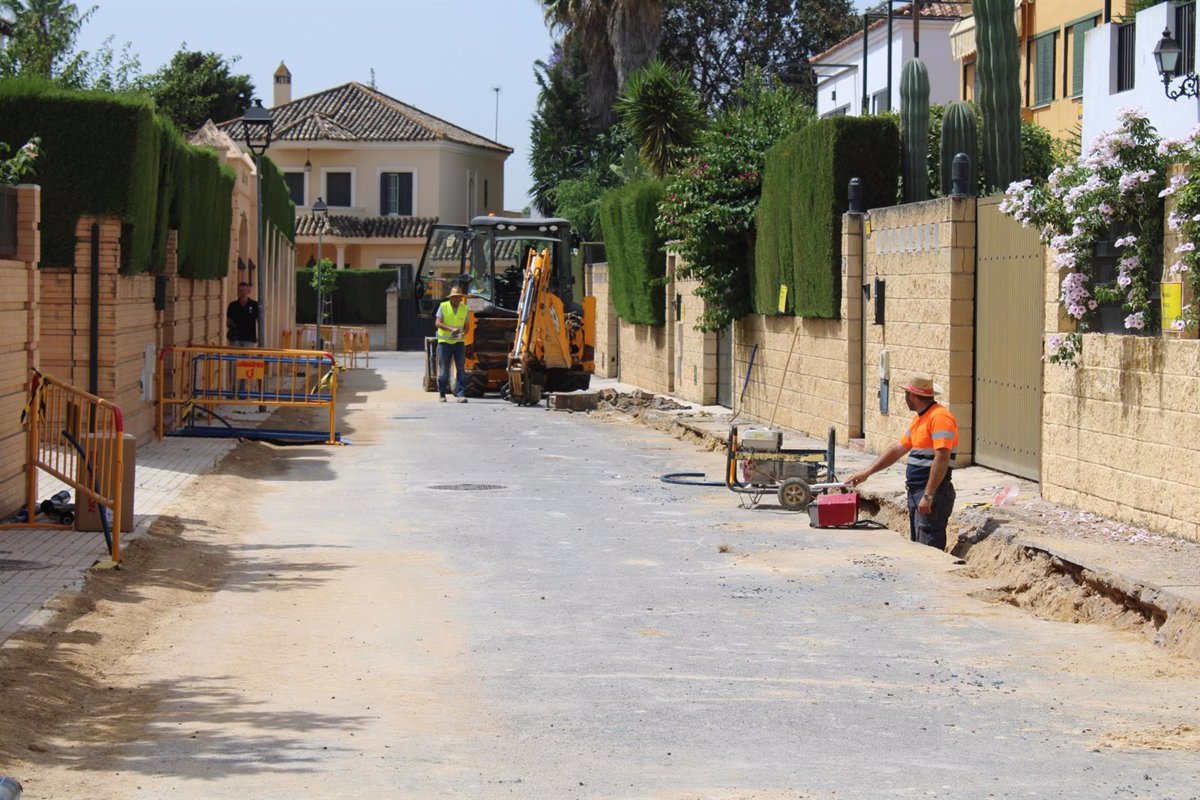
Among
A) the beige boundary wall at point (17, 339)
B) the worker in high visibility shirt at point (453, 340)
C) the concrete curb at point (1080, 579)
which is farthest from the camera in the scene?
the worker in high visibility shirt at point (453, 340)

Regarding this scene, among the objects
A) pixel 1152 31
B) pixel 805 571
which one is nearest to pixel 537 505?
pixel 805 571

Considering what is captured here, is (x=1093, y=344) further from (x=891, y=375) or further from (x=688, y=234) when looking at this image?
(x=688, y=234)

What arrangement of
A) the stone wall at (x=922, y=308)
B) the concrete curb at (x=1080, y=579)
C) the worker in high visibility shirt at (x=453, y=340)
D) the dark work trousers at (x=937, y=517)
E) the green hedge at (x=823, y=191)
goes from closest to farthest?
the concrete curb at (x=1080, y=579) < the dark work trousers at (x=937, y=517) < the stone wall at (x=922, y=308) < the green hedge at (x=823, y=191) < the worker in high visibility shirt at (x=453, y=340)

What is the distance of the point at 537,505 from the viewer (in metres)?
15.7

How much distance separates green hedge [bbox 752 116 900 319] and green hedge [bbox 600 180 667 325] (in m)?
9.10

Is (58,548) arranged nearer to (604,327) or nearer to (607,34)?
(604,327)

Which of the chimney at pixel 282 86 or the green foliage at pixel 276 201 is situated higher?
the chimney at pixel 282 86

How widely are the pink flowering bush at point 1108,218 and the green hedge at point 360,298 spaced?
52600mm

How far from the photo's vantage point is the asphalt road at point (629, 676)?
21.6ft

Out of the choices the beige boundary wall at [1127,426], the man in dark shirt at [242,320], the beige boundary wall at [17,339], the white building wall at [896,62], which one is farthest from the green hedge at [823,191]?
the white building wall at [896,62]

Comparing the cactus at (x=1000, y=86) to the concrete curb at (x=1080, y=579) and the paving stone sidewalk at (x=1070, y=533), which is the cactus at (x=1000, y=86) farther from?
the concrete curb at (x=1080, y=579)

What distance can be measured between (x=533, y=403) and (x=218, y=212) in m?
7.03

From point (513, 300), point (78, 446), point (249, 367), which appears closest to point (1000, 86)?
point (249, 367)

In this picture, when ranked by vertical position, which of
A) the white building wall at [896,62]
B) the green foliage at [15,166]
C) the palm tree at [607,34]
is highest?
the palm tree at [607,34]
